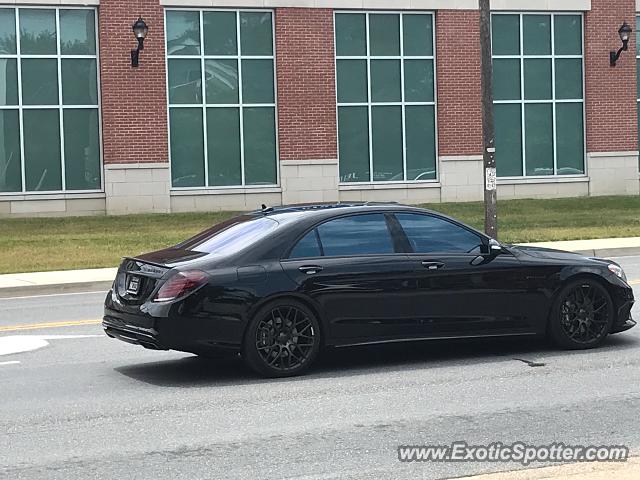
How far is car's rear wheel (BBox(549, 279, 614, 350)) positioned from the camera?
1050 cm

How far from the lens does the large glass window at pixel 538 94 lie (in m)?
32.8

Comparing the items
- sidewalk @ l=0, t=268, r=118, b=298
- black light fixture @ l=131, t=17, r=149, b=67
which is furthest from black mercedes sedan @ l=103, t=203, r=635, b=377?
black light fixture @ l=131, t=17, r=149, b=67

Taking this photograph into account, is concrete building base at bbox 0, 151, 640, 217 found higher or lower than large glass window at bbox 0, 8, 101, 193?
lower

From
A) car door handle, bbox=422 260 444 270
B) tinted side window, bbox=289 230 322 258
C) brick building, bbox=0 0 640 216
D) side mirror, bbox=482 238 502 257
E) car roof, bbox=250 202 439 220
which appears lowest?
car door handle, bbox=422 260 444 270

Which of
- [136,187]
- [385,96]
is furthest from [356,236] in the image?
[385,96]

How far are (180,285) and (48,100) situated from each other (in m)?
20.9

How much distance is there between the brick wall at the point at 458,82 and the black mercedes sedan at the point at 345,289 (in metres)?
21.8

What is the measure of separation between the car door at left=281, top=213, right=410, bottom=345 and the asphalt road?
1.40 feet

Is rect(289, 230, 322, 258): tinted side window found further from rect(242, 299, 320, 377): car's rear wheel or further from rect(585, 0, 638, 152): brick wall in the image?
rect(585, 0, 638, 152): brick wall

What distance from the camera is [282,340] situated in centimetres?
949

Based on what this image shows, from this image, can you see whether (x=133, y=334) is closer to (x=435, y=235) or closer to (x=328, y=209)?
(x=328, y=209)

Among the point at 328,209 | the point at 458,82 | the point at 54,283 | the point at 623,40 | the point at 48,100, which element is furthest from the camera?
the point at 623,40

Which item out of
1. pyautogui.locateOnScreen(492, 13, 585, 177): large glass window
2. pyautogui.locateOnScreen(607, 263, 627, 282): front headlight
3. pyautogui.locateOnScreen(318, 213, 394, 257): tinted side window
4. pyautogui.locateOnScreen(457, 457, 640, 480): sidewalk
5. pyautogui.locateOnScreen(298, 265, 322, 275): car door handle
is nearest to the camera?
pyautogui.locateOnScreen(457, 457, 640, 480): sidewalk

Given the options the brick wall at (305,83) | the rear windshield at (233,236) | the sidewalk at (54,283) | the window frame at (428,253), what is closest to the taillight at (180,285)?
the rear windshield at (233,236)
